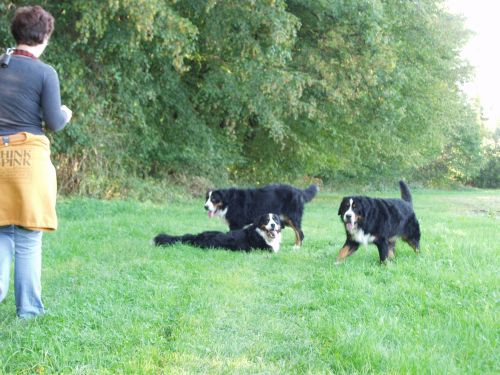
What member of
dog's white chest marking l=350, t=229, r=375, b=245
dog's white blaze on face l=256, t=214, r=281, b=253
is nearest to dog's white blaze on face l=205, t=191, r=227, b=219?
dog's white blaze on face l=256, t=214, r=281, b=253

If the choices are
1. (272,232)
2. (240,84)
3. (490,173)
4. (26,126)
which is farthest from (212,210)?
(490,173)

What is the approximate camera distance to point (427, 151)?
27.9 m

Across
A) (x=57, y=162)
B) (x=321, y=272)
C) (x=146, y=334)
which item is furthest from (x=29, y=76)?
(x=57, y=162)

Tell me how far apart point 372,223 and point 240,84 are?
9596mm

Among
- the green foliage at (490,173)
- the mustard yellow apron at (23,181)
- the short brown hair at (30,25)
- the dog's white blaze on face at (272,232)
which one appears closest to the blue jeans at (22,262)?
the mustard yellow apron at (23,181)

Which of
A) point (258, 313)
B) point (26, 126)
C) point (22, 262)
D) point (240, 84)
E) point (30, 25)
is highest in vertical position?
point (240, 84)

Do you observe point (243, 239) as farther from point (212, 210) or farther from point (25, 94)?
point (25, 94)

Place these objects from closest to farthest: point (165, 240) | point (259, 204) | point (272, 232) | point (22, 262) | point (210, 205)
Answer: point (22, 262) → point (272, 232) → point (165, 240) → point (259, 204) → point (210, 205)

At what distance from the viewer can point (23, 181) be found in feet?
12.1

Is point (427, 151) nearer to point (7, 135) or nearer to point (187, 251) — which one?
point (187, 251)

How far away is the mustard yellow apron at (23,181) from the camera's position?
144 inches

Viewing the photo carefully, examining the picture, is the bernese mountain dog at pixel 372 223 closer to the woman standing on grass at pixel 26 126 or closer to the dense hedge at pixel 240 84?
the woman standing on grass at pixel 26 126

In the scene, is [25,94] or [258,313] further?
[258,313]

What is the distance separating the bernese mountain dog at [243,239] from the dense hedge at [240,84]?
186 inches
